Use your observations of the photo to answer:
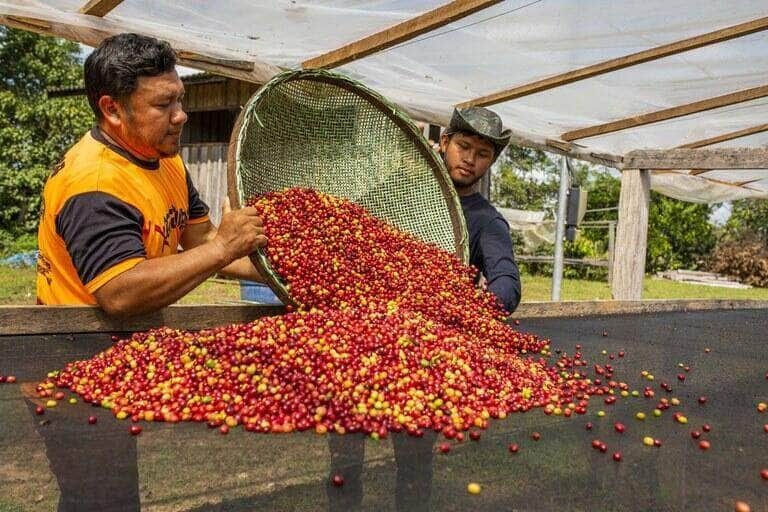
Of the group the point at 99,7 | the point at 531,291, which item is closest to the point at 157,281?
the point at 99,7

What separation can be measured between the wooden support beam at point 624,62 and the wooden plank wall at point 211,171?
15.4ft

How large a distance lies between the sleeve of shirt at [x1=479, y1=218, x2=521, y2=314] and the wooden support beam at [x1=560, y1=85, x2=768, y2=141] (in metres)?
3.13

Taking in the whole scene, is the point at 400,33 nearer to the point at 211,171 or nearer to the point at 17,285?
the point at 211,171

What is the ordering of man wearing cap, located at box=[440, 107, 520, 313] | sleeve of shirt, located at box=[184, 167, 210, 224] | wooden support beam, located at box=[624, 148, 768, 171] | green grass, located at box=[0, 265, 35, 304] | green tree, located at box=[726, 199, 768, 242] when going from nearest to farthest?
sleeve of shirt, located at box=[184, 167, 210, 224], man wearing cap, located at box=[440, 107, 520, 313], wooden support beam, located at box=[624, 148, 768, 171], green grass, located at box=[0, 265, 35, 304], green tree, located at box=[726, 199, 768, 242]

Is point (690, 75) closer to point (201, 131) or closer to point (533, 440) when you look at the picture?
point (533, 440)

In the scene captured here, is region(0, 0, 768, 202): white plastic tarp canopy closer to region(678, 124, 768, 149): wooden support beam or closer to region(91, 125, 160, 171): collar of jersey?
region(678, 124, 768, 149): wooden support beam

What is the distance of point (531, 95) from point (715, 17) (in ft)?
5.43

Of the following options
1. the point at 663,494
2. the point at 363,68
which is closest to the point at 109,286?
the point at 663,494

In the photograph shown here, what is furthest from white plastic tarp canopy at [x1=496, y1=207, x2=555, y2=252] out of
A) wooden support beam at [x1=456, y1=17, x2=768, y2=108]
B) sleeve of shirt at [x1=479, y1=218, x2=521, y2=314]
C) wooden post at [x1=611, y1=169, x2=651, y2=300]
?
sleeve of shirt at [x1=479, y1=218, x2=521, y2=314]

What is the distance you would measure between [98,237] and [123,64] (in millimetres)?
563

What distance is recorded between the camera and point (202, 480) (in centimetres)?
123

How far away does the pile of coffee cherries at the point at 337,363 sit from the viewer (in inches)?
62.6

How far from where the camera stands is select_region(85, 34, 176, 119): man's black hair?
2.02 meters

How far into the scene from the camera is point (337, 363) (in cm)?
173
